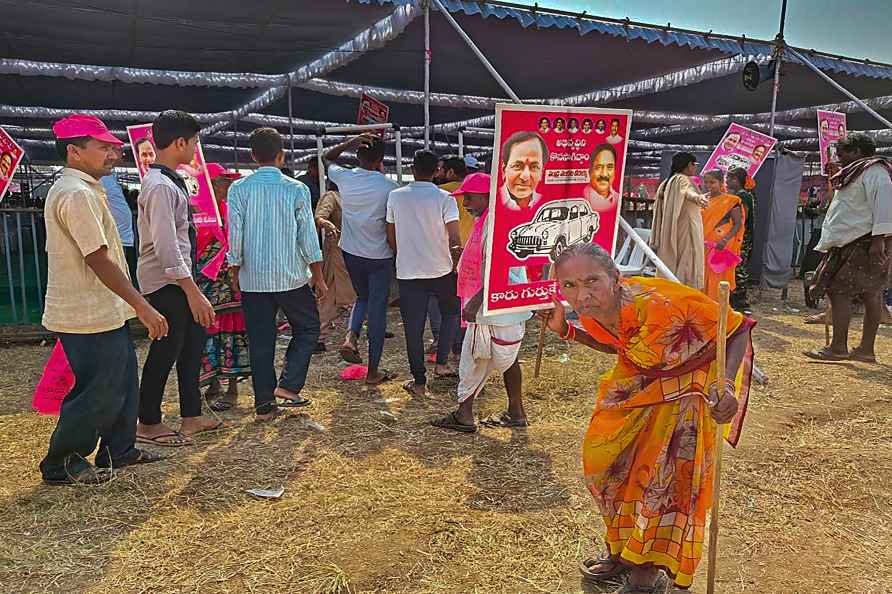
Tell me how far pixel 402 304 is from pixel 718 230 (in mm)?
3811

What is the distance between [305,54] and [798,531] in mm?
6374

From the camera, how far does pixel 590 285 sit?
2178 millimetres

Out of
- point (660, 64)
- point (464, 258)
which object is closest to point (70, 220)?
point (464, 258)

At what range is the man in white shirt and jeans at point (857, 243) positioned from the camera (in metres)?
5.60

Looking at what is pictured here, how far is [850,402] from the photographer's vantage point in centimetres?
479

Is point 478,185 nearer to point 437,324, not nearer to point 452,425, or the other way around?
point 452,425

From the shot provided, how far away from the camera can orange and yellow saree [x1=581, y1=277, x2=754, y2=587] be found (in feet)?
7.01

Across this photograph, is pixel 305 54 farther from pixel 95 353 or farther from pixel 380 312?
pixel 95 353

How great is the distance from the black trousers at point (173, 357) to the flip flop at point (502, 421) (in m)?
1.94

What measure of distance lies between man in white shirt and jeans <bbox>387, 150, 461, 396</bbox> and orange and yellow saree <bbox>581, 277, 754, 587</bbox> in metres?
2.46

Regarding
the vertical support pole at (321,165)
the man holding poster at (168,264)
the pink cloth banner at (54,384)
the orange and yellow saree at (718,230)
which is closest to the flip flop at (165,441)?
the man holding poster at (168,264)

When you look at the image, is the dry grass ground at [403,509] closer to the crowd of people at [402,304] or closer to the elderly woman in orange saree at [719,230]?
the crowd of people at [402,304]

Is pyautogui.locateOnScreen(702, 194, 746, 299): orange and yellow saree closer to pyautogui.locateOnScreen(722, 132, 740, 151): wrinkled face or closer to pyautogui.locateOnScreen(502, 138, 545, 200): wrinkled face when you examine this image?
pyautogui.locateOnScreen(722, 132, 740, 151): wrinkled face

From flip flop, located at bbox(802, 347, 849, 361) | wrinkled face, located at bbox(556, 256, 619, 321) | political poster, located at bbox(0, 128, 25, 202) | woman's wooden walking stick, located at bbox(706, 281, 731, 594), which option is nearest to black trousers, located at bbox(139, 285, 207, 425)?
wrinkled face, located at bbox(556, 256, 619, 321)
